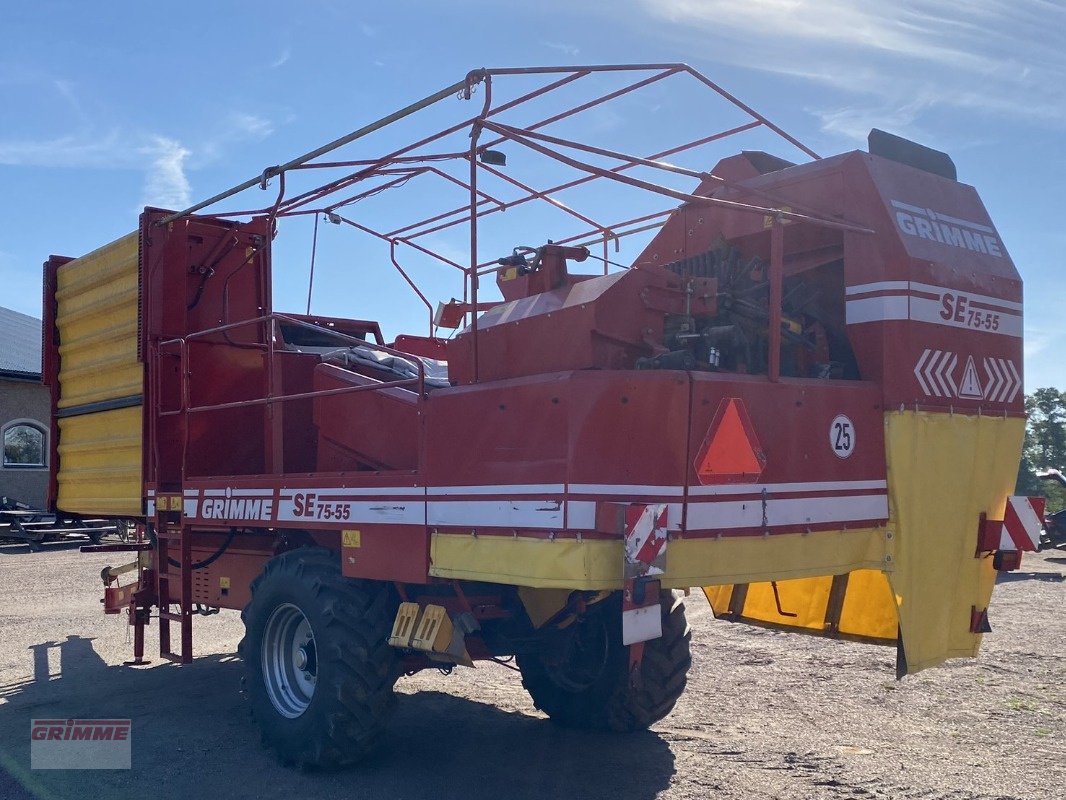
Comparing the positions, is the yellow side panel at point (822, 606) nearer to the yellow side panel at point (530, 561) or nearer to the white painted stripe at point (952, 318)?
the white painted stripe at point (952, 318)

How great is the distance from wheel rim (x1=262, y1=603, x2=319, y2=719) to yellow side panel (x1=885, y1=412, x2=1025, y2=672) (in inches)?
119

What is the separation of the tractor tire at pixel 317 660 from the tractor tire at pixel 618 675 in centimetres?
110

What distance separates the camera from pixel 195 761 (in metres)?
5.28

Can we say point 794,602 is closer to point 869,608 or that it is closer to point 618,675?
point 869,608

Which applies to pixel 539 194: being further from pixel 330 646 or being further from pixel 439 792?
pixel 439 792

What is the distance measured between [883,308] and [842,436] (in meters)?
0.65

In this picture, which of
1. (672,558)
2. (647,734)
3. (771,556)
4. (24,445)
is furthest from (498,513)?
(24,445)

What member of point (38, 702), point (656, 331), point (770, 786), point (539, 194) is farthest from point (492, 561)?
point (38, 702)

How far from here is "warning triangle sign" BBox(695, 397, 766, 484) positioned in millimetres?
4125

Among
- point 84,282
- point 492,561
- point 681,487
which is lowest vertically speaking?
point 492,561

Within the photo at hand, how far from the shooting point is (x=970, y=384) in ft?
16.5

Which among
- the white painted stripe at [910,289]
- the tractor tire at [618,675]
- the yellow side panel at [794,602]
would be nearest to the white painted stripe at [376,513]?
the tractor tire at [618,675]

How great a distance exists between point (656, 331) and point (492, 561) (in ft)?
4.27

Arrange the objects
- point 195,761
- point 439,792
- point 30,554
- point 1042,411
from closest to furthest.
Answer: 1. point 439,792
2. point 195,761
3. point 30,554
4. point 1042,411
